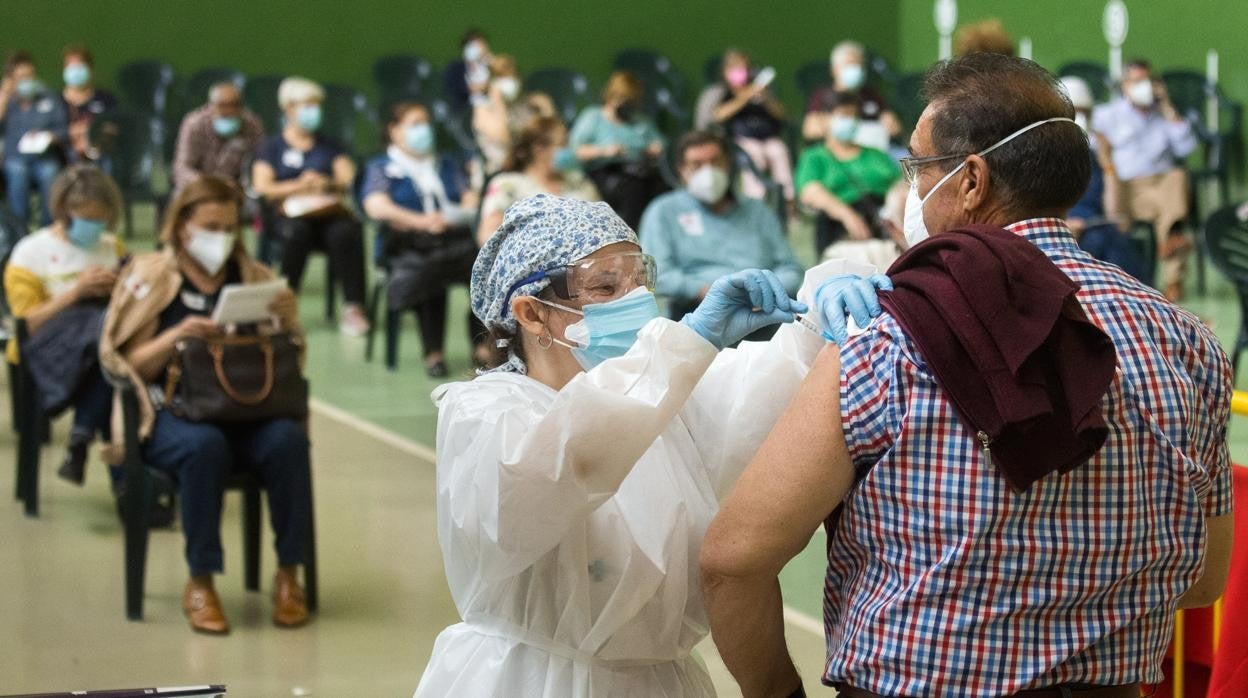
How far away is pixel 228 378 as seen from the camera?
4773 mm

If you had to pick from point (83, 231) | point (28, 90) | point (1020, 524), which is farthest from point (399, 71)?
point (1020, 524)

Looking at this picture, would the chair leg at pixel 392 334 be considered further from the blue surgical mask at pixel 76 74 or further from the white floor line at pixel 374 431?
the blue surgical mask at pixel 76 74

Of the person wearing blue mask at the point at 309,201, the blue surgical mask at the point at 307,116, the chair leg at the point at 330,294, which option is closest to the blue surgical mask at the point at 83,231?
the person wearing blue mask at the point at 309,201

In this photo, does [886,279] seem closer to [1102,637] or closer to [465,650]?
[1102,637]

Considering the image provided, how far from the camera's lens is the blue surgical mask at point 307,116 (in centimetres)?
998

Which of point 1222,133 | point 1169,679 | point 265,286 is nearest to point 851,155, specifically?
point 1222,133

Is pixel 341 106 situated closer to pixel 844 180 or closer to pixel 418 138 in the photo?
pixel 418 138

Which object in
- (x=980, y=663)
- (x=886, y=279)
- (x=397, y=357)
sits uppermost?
(x=886, y=279)

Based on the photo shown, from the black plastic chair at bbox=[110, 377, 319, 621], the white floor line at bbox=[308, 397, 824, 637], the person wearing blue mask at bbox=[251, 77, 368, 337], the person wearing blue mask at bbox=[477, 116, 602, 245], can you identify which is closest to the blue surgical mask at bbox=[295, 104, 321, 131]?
the person wearing blue mask at bbox=[251, 77, 368, 337]

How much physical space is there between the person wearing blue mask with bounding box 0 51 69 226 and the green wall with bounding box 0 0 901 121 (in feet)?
4.81

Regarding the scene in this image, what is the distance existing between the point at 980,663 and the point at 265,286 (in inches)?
137

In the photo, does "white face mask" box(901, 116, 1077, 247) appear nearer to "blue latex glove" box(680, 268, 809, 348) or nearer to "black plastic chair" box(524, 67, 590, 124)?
"blue latex glove" box(680, 268, 809, 348)

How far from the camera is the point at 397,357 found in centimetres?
891

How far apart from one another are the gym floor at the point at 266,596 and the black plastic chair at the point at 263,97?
7017mm
